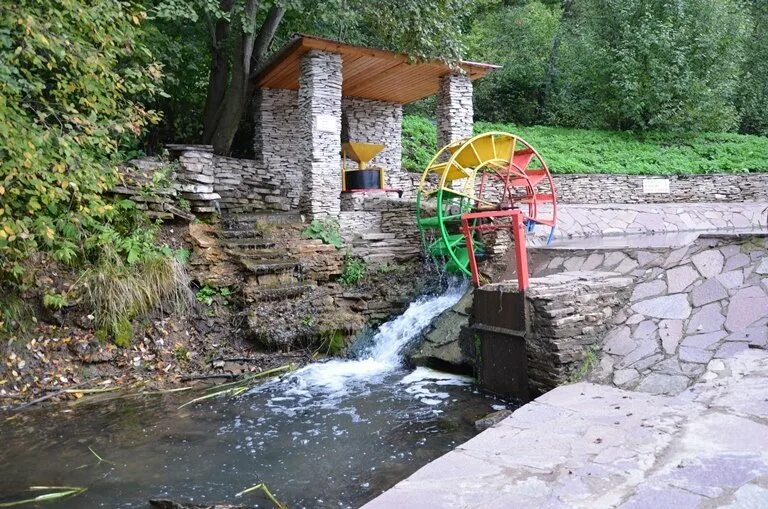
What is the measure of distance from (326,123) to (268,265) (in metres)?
3.42

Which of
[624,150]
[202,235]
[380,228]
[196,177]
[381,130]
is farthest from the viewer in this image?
[624,150]

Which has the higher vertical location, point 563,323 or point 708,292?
point 708,292

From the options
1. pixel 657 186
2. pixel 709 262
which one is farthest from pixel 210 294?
pixel 657 186

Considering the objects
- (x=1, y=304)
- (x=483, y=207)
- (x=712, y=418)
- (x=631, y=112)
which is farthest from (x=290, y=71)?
(x=631, y=112)

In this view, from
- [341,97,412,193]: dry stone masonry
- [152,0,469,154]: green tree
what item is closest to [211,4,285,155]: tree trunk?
[152,0,469,154]: green tree

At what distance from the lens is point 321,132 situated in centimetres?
998

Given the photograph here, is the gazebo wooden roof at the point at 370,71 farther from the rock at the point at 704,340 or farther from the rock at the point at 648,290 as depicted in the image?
the rock at the point at 704,340

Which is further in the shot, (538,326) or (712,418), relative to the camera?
(538,326)

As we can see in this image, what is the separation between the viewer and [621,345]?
5.04m

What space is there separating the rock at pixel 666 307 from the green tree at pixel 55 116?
511cm

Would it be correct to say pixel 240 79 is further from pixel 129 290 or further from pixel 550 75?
pixel 550 75

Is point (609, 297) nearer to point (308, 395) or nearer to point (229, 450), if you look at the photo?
point (308, 395)

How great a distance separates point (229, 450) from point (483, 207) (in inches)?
192

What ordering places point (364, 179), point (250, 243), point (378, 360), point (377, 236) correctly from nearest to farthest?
point (378, 360) → point (250, 243) → point (377, 236) → point (364, 179)
